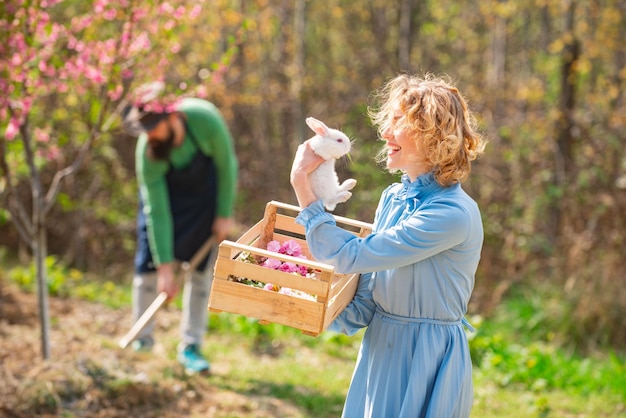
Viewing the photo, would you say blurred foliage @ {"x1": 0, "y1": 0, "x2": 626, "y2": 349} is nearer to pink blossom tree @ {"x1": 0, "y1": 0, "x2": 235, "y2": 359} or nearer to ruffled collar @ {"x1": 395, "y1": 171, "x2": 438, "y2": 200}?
pink blossom tree @ {"x1": 0, "y1": 0, "x2": 235, "y2": 359}

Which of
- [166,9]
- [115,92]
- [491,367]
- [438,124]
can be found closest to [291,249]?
[438,124]

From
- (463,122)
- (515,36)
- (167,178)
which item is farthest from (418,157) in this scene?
(515,36)

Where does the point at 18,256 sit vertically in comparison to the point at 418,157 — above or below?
below

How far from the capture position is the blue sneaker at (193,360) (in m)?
4.93

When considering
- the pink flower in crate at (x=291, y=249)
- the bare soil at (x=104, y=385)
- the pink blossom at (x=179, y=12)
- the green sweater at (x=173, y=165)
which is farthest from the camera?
the green sweater at (x=173, y=165)

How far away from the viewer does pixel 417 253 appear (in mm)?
2193

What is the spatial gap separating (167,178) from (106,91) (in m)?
0.94

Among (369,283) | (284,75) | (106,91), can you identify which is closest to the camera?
(369,283)

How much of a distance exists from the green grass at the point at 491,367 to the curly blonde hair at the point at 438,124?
2.59 metres

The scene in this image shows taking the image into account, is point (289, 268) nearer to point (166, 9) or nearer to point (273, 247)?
point (273, 247)

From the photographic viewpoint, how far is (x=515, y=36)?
1233 centimetres

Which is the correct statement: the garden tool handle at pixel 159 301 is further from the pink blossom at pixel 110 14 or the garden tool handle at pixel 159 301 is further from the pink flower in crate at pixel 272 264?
the pink flower in crate at pixel 272 264

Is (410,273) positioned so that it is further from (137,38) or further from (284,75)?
(284,75)

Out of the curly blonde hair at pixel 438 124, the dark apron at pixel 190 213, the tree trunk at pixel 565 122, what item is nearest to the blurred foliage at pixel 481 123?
the tree trunk at pixel 565 122
